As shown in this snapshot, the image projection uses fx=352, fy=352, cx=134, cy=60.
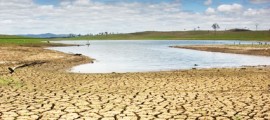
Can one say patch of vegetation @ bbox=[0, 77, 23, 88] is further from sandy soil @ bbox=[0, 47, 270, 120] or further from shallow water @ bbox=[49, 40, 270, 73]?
shallow water @ bbox=[49, 40, 270, 73]

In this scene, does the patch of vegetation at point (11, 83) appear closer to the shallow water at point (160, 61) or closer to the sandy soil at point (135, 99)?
the sandy soil at point (135, 99)

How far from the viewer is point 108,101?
430 inches

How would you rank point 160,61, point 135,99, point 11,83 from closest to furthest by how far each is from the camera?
point 135,99, point 11,83, point 160,61

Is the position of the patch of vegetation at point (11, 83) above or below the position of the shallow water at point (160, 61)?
above

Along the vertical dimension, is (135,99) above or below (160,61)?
above

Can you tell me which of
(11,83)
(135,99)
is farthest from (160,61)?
(135,99)

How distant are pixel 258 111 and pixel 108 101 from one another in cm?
440

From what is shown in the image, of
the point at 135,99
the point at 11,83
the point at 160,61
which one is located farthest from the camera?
the point at 160,61

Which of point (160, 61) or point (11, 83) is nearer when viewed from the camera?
point (11, 83)

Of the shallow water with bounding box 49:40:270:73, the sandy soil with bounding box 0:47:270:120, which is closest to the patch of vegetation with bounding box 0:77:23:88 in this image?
the sandy soil with bounding box 0:47:270:120

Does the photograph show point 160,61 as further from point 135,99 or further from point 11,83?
point 135,99

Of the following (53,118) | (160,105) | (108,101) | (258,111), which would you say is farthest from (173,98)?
(53,118)

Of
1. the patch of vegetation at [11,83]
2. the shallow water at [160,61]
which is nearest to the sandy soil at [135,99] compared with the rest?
the patch of vegetation at [11,83]

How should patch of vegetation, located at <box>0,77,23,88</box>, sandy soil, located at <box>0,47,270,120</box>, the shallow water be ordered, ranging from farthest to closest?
the shallow water → patch of vegetation, located at <box>0,77,23,88</box> → sandy soil, located at <box>0,47,270,120</box>
